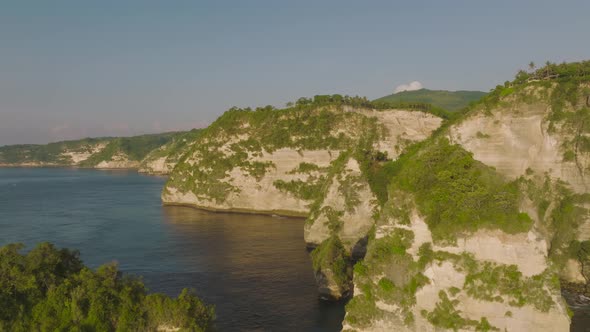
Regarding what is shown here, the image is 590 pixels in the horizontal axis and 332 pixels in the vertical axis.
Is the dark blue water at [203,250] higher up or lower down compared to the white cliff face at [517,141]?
lower down

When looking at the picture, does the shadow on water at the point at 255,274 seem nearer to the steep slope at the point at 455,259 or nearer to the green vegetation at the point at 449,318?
the steep slope at the point at 455,259

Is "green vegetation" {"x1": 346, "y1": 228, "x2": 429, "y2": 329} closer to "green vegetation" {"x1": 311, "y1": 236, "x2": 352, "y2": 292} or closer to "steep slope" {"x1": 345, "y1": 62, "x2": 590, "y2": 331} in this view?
"steep slope" {"x1": 345, "y1": 62, "x2": 590, "y2": 331}

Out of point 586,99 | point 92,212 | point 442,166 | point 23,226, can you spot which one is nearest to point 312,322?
point 442,166

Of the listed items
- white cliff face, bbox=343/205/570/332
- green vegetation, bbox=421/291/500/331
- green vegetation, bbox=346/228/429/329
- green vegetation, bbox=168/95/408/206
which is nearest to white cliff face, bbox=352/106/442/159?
green vegetation, bbox=168/95/408/206

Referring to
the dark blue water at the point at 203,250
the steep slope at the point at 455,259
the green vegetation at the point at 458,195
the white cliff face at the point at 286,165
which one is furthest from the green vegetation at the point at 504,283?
the white cliff face at the point at 286,165

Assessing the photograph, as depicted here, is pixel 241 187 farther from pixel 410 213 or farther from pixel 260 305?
pixel 410 213

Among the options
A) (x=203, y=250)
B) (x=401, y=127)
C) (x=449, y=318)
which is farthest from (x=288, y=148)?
(x=449, y=318)
